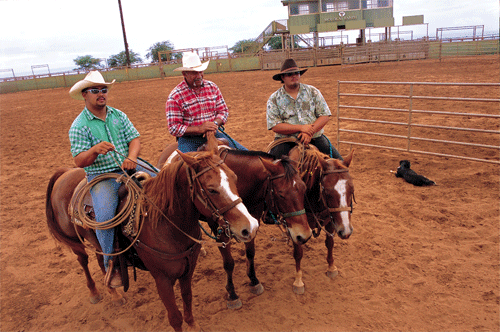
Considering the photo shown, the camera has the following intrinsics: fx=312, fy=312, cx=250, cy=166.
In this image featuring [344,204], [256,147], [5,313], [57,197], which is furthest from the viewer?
[256,147]

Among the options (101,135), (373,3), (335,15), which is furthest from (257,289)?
(373,3)

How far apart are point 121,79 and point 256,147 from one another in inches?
1107

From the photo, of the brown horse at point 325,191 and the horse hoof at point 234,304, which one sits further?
the horse hoof at point 234,304

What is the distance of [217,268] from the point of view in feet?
13.6

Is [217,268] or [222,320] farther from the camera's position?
[217,268]

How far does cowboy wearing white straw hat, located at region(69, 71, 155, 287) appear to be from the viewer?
2689mm

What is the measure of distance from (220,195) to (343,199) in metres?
1.44

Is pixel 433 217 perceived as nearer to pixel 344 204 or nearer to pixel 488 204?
pixel 488 204

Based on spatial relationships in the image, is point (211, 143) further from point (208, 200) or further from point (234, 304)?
point (234, 304)

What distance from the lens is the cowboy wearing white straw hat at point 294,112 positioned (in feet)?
12.6

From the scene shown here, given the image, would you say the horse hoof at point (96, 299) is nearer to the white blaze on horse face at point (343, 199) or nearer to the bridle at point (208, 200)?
the bridle at point (208, 200)

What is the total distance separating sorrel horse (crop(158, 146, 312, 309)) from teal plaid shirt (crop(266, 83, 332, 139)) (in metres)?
0.95

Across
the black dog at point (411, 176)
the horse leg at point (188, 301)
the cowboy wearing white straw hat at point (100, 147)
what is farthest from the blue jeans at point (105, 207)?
the black dog at point (411, 176)

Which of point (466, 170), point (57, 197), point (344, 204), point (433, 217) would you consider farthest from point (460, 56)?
point (57, 197)
